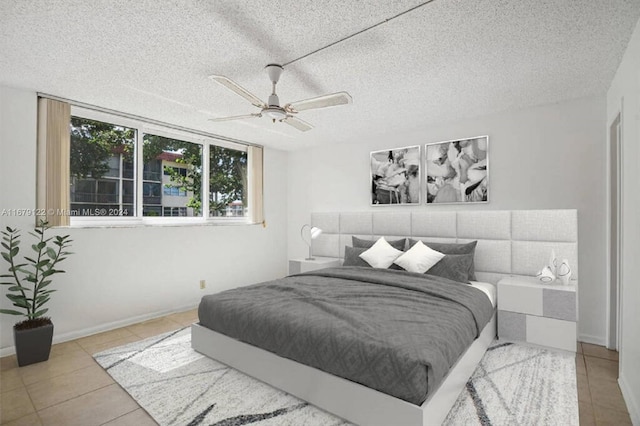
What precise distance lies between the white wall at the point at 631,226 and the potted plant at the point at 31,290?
14.7 ft

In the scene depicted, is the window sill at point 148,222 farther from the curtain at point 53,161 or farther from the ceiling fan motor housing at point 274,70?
the ceiling fan motor housing at point 274,70

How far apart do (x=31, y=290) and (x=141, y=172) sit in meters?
1.71

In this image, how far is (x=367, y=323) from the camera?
86.4 inches

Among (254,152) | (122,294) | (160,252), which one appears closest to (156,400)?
(122,294)

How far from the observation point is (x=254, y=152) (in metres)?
5.43

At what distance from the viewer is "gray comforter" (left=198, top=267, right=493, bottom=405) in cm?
181

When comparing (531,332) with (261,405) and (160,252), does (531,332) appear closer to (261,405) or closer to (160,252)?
(261,405)

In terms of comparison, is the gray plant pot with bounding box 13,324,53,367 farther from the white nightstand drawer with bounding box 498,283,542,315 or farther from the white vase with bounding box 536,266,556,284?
the white vase with bounding box 536,266,556,284

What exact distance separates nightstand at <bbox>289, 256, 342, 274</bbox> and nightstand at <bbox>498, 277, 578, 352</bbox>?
226 centimetres

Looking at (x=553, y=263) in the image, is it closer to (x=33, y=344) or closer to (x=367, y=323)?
(x=367, y=323)

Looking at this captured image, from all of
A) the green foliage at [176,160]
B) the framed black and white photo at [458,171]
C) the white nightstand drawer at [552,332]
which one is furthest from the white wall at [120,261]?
the white nightstand drawer at [552,332]

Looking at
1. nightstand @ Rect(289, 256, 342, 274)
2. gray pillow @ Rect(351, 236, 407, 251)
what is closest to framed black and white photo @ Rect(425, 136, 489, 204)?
gray pillow @ Rect(351, 236, 407, 251)

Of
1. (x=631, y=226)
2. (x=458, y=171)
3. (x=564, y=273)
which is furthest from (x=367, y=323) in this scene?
(x=458, y=171)

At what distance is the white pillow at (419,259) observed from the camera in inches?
143
